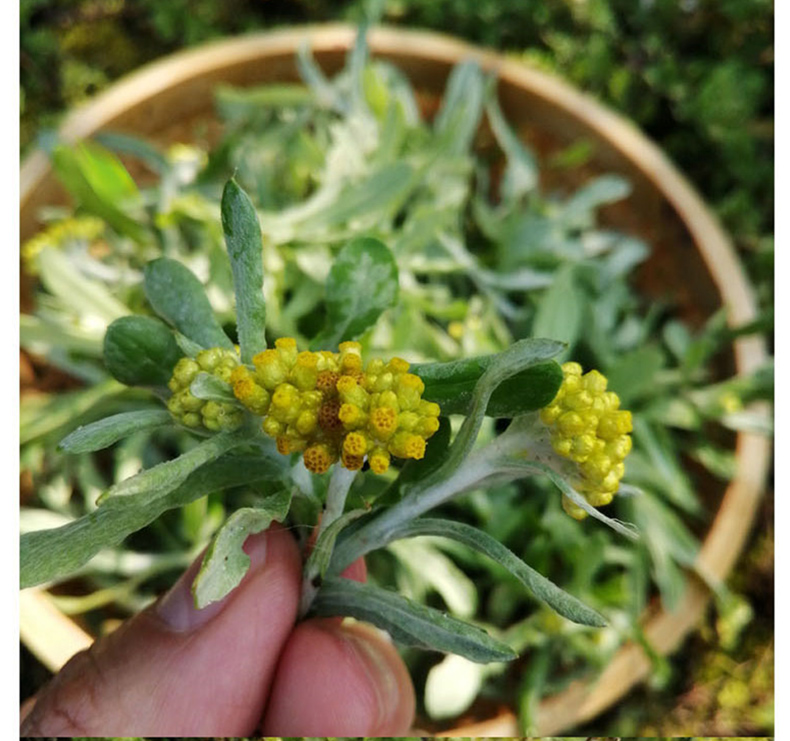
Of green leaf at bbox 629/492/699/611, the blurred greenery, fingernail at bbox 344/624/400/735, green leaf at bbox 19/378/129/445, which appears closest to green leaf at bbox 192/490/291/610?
fingernail at bbox 344/624/400/735

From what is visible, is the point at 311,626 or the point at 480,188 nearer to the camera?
the point at 311,626

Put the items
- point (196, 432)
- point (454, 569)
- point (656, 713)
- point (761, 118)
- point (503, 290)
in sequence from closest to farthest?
point (196, 432), point (454, 569), point (503, 290), point (656, 713), point (761, 118)

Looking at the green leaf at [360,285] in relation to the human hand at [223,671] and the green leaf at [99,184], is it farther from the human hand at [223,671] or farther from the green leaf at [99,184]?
the green leaf at [99,184]

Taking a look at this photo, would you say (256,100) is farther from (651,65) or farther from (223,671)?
(223,671)

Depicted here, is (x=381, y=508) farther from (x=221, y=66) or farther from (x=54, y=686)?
(x=221, y=66)

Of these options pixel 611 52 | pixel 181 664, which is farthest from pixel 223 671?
pixel 611 52

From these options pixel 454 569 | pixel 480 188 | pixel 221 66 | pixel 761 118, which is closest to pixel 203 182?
pixel 221 66

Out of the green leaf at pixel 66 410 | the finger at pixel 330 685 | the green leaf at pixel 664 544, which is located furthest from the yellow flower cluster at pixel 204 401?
the green leaf at pixel 664 544
